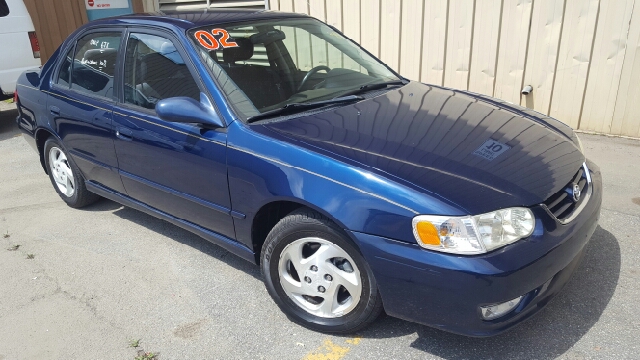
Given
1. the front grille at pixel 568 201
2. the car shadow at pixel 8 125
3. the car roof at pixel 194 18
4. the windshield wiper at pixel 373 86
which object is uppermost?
the car roof at pixel 194 18

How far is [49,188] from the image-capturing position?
5.31 metres

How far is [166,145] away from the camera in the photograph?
3271 mm

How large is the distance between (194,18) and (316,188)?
1738 mm

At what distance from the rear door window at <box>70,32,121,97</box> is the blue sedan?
2 centimetres

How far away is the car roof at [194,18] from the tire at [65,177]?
128 cm

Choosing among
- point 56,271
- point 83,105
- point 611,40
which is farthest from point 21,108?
point 611,40

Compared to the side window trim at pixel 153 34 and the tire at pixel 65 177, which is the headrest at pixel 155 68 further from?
the tire at pixel 65 177

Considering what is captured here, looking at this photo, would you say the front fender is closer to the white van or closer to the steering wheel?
the steering wheel

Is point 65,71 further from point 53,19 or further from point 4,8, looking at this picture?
point 53,19

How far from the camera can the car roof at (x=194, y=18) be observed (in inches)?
136

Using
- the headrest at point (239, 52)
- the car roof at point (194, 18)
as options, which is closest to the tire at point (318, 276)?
the headrest at point (239, 52)

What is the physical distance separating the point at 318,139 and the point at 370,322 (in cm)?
99

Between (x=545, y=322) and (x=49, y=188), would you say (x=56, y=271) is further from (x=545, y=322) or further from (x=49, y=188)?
(x=545, y=322)

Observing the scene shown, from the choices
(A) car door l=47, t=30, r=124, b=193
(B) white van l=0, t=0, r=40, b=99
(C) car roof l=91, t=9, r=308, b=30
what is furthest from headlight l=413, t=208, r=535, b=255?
(B) white van l=0, t=0, r=40, b=99
